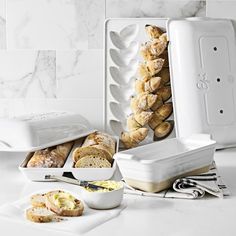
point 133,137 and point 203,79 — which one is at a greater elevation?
point 203,79

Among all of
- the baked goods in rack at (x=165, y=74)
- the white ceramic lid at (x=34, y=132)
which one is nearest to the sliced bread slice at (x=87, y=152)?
the white ceramic lid at (x=34, y=132)

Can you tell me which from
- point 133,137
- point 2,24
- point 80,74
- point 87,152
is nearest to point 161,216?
point 87,152

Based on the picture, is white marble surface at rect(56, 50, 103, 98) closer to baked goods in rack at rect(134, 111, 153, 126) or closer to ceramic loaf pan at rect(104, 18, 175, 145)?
ceramic loaf pan at rect(104, 18, 175, 145)

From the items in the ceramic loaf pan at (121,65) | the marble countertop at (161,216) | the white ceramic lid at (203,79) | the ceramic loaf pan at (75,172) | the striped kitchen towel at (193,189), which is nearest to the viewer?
the marble countertop at (161,216)

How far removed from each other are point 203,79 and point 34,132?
0.57 meters

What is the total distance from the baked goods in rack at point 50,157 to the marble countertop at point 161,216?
5 cm

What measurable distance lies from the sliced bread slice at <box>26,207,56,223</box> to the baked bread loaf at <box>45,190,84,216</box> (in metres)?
0.01

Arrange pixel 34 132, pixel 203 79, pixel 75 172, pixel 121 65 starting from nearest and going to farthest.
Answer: pixel 75 172, pixel 34 132, pixel 203 79, pixel 121 65

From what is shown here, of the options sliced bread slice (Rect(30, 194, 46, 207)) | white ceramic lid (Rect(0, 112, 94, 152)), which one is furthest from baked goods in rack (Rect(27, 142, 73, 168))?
sliced bread slice (Rect(30, 194, 46, 207))

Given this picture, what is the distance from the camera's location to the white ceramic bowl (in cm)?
119

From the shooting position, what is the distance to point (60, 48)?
196 centimetres

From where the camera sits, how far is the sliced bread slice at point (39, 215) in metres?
1.11

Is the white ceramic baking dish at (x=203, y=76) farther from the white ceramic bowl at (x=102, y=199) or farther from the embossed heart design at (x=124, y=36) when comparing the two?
the white ceramic bowl at (x=102, y=199)

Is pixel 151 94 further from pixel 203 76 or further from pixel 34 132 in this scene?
pixel 34 132
